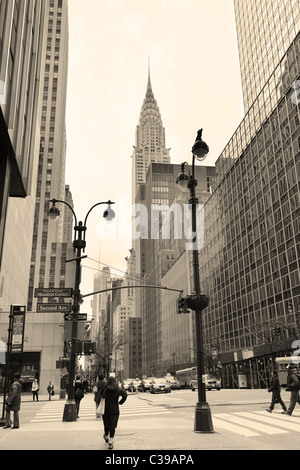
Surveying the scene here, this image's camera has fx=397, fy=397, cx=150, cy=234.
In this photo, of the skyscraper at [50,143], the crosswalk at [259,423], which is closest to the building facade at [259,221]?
the crosswalk at [259,423]

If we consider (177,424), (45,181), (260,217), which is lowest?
(177,424)

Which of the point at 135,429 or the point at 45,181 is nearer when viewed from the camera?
the point at 135,429

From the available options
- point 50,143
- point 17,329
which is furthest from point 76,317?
point 50,143

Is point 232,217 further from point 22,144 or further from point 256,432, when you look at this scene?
point 256,432

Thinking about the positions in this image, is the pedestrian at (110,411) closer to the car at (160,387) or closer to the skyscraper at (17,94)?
the skyscraper at (17,94)

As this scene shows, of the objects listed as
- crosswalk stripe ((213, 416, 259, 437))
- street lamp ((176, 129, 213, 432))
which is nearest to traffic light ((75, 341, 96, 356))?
street lamp ((176, 129, 213, 432))

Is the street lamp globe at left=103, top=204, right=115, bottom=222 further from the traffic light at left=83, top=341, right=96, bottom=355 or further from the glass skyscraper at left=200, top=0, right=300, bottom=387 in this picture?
the glass skyscraper at left=200, top=0, right=300, bottom=387

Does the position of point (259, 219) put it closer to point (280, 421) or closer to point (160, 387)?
point (160, 387)

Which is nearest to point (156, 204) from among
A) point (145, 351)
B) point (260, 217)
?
point (145, 351)

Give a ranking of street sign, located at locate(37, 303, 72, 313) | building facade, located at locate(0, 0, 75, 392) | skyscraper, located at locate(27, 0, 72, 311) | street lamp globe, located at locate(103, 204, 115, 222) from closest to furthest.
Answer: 1. building facade, located at locate(0, 0, 75, 392)
2. street sign, located at locate(37, 303, 72, 313)
3. street lamp globe, located at locate(103, 204, 115, 222)
4. skyscraper, located at locate(27, 0, 72, 311)

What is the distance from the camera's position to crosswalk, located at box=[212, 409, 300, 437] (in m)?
11.3

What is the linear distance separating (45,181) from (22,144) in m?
108
